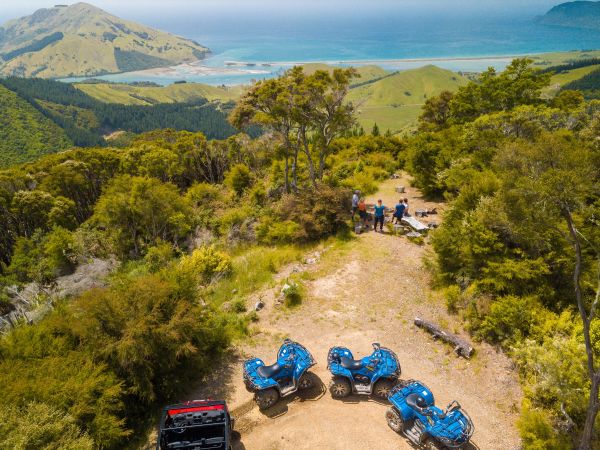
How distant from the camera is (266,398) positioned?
925cm

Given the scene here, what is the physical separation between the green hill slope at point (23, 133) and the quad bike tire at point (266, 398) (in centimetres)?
12087

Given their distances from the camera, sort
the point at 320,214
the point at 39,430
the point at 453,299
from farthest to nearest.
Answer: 1. the point at 320,214
2. the point at 453,299
3. the point at 39,430

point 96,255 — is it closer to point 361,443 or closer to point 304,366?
point 304,366

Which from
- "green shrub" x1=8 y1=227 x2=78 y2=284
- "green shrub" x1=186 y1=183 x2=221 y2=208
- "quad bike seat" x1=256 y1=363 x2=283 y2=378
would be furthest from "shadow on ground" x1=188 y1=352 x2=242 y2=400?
"green shrub" x1=186 y1=183 x2=221 y2=208

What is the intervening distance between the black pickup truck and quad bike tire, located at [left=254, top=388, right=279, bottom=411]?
1.22 m

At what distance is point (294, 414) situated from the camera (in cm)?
921

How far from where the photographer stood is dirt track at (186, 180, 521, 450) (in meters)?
8.55

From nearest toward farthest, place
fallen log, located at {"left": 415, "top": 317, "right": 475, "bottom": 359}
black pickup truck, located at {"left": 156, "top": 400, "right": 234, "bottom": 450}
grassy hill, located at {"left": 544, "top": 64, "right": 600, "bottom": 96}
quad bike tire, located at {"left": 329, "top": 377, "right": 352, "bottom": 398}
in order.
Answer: black pickup truck, located at {"left": 156, "top": 400, "right": 234, "bottom": 450}
quad bike tire, located at {"left": 329, "top": 377, "right": 352, "bottom": 398}
fallen log, located at {"left": 415, "top": 317, "right": 475, "bottom": 359}
grassy hill, located at {"left": 544, "top": 64, "right": 600, "bottom": 96}

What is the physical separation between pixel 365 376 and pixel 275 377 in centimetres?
240

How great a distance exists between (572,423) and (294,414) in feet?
20.8

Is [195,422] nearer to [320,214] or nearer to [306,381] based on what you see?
[306,381]

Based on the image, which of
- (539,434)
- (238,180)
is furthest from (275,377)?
(238,180)

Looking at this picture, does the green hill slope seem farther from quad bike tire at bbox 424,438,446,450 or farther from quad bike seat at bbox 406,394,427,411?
quad bike tire at bbox 424,438,446,450

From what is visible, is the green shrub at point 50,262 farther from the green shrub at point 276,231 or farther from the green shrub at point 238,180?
A: the green shrub at point 276,231
